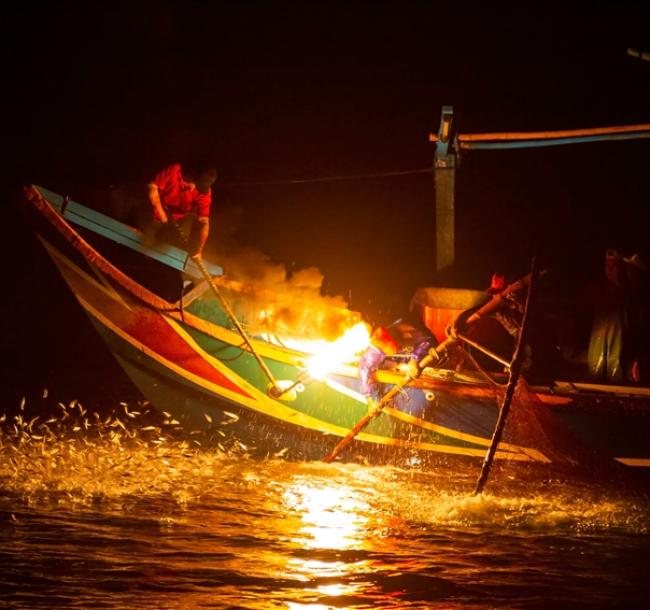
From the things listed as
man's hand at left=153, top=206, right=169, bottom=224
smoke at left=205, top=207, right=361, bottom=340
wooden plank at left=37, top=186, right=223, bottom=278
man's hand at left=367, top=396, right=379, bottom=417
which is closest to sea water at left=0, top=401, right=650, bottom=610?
man's hand at left=367, top=396, right=379, bottom=417

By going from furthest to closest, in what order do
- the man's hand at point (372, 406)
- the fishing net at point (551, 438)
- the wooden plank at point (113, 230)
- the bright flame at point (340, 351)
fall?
the bright flame at point (340, 351)
the man's hand at point (372, 406)
the wooden plank at point (113, 230)
the fishing net at point (551, 438)

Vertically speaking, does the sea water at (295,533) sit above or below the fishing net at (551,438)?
below

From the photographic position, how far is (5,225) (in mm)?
15758

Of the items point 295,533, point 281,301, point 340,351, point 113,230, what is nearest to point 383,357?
point 340,351

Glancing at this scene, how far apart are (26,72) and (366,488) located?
39.5 ft

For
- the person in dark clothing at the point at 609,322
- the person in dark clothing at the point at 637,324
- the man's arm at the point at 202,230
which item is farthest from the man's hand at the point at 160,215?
the person in dark clothing at the point at 637,324

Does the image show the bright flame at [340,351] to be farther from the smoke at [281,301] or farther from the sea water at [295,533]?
the sea water at [295,533]

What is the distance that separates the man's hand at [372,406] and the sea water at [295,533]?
0.74 m

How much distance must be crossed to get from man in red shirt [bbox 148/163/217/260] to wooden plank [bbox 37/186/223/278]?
0.63 ft

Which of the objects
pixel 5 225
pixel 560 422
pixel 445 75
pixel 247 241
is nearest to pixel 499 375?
pixel 560 422

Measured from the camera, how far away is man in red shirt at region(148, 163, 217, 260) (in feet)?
29.5

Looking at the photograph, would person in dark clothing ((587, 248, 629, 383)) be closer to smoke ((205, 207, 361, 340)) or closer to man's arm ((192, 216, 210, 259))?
smoke ((205, 207, 361, 340))

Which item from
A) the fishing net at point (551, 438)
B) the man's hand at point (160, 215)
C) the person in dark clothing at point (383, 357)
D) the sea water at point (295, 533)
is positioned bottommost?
the sea water at point (295, 533)

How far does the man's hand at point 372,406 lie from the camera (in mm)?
8898
